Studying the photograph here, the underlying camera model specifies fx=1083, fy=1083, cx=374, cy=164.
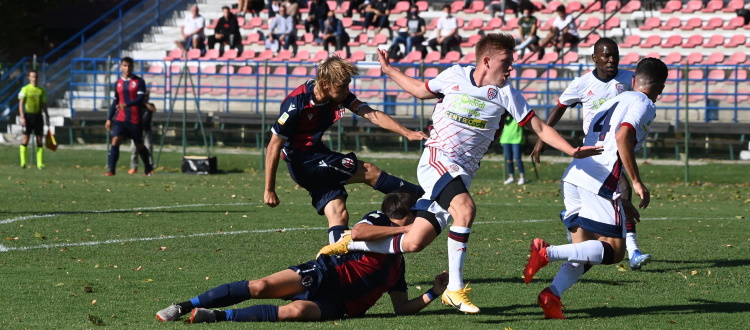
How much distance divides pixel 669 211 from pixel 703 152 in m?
9.95

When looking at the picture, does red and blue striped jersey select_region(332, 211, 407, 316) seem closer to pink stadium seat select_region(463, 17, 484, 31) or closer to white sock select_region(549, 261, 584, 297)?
white sock select_region(549, 261, 584, 297)

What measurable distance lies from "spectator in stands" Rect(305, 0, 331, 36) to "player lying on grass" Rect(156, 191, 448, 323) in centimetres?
2547

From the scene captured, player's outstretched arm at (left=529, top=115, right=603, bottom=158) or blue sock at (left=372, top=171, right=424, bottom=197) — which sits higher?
player's outstretched arm at (left=529, top=115, right=603, bottom=158)

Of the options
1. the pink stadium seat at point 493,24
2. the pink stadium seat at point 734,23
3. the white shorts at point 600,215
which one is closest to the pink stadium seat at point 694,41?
the pink stadium seat at point 734,23

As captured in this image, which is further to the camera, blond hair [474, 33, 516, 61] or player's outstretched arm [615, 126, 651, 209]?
blond hair [474, 33, 516, 61]

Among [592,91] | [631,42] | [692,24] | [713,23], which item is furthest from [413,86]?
[692,24]

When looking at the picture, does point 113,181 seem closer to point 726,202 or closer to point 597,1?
point 726,202

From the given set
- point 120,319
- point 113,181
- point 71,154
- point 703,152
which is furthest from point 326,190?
point 71,154

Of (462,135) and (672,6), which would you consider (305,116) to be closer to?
(462,135)

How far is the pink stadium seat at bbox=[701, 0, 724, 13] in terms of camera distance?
2980 cm

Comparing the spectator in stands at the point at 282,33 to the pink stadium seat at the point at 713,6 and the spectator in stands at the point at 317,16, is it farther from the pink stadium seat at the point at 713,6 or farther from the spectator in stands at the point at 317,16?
the pink stadium seat at the point at 713,6

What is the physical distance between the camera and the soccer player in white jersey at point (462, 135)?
24.5 feet

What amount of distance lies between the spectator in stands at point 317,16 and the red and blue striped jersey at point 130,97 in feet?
38.9

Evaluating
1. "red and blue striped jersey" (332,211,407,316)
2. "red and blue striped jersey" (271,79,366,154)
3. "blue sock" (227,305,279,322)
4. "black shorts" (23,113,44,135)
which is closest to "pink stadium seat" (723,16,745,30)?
"black shorts" (23,113,44,135)
